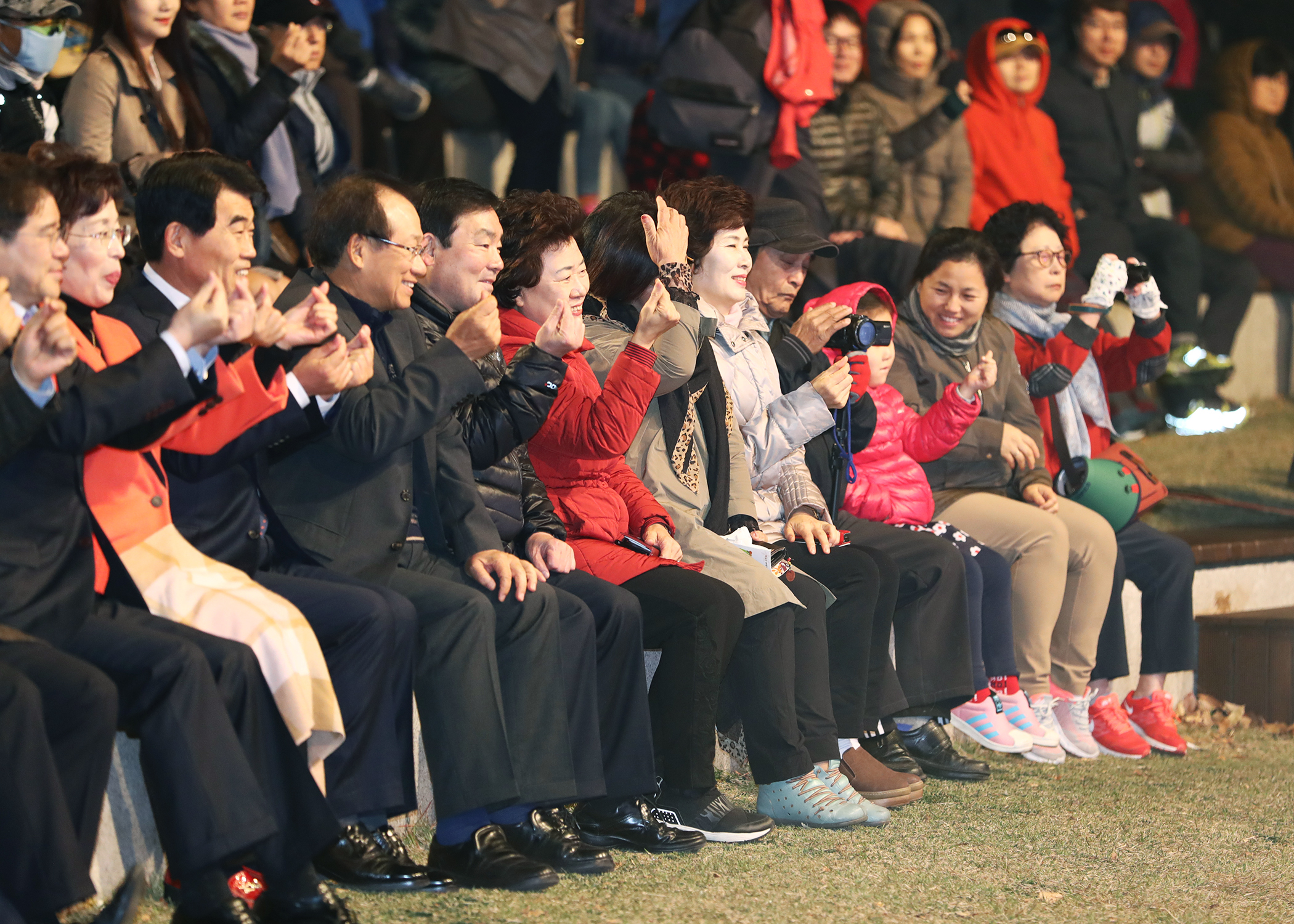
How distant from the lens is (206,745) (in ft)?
8.55

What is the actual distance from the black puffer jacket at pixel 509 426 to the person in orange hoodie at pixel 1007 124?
3.96 metres

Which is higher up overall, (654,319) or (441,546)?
(654,319)

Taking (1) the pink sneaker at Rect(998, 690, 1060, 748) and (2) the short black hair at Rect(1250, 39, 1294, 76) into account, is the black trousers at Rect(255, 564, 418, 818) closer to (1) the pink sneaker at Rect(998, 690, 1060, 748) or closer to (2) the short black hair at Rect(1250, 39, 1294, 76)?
(1) the pink sneaker at Rect(998, 690, 1060, 748)

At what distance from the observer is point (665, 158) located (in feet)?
19.5

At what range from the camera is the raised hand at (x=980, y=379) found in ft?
14.9

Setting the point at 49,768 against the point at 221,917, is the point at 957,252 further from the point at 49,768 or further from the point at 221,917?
the point at 49,768

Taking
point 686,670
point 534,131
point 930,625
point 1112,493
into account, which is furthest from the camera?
point 534,131

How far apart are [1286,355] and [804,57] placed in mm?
4452

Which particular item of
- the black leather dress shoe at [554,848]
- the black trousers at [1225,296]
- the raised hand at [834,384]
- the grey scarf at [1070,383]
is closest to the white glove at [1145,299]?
the grey scarf at [1070,383]

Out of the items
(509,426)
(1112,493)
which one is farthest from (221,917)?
(1112,493)

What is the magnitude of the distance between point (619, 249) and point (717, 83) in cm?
214

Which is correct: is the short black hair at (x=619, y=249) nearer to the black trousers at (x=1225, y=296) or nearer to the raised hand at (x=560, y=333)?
the raised hand at (x=560, y=333)

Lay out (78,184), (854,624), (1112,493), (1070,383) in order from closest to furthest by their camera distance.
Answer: (78,184) → (854,624) → (1112,493) → (1070,383)

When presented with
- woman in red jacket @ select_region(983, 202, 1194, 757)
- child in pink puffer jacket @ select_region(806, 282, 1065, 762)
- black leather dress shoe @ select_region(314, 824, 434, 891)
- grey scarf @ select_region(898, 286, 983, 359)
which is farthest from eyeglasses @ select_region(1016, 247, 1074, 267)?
black leather dress shoe @ select_region(314, 824, 434, 891)
